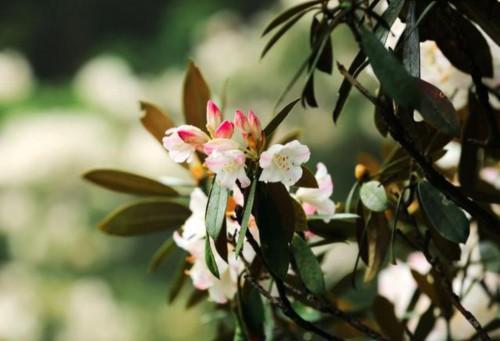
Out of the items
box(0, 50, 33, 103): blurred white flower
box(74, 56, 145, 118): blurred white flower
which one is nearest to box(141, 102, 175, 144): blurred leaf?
box(74, 56, 145, 118): blurred white flower

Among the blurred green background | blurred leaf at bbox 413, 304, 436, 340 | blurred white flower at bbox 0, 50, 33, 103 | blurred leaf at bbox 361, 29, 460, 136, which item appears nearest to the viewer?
blurred leaf at bbox 361, 29, 460, 136

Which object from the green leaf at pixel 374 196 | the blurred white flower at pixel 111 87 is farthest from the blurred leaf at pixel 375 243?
the blurred white flower at pixel 111 87

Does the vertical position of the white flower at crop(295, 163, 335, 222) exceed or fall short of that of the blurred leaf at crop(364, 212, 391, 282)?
it exceeds it

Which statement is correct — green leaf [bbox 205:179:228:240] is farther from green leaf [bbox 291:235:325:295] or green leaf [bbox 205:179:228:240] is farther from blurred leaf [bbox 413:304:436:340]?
blurred leaf [bbox 413:304:436:340]

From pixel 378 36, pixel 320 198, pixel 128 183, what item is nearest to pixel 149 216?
pixel 128 183

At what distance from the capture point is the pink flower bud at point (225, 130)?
0.47 meters

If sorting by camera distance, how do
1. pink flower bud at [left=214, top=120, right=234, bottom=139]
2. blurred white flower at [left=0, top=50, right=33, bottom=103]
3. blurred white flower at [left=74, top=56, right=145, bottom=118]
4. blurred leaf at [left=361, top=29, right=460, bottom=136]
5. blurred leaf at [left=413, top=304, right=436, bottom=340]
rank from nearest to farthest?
blurred leaf at [left=361, top=29, right=460, bottom=136] < pink flower bud at [left=214, top=120, right=234, bottom=139] < blurred leaf at [left=413, top=304, right=436, bottom=340] < blurred white flower at [left=74, top=56, right=145, bottom=118] < blurred white flower at [left=0, top=50, right=33, bottom=103]

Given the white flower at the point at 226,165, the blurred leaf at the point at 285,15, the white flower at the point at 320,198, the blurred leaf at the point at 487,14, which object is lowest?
the white flower at the point at 320,198

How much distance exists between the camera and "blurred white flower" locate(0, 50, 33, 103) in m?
3.17

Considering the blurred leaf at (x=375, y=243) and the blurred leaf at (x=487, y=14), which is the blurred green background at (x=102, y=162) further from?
the blurred leaf at (x=487, y=14)

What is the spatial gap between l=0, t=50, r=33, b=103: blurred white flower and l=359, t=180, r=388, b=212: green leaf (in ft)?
9.25

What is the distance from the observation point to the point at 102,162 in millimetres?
2764

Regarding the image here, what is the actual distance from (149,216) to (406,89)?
319mm

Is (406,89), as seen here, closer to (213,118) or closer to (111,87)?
(213,118)
